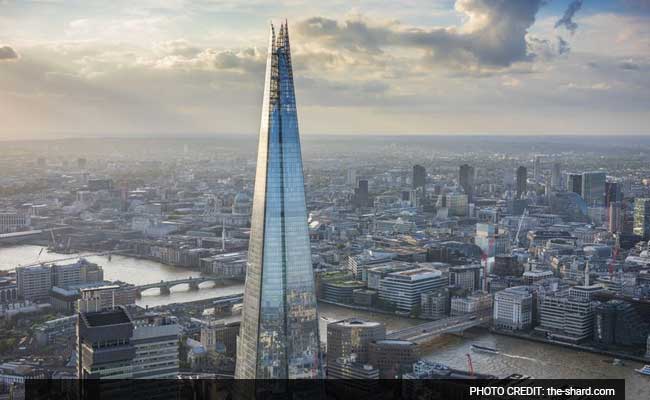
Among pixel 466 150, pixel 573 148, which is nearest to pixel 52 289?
pixel 573 148

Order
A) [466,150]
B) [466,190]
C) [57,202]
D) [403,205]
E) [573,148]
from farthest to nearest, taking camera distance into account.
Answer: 1. [466,150]
2. [573,148]
3. [466,190]
4. [403,205]
5. [57,202]

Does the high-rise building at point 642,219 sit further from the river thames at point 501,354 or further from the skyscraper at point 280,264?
the skyscraper at point 280,264

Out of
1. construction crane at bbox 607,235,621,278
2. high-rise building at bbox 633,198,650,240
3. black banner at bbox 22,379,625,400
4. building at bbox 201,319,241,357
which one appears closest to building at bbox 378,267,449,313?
construction crane at bbox 607,235,621,278

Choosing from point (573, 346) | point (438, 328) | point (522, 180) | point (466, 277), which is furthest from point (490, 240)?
point (522, 180)

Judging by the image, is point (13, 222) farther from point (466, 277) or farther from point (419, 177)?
point (419, 177)

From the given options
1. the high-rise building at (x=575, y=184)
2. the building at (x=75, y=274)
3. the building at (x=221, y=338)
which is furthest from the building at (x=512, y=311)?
the high-rise building at (x=575, y=184)

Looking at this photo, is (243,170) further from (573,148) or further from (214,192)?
(573,148)
